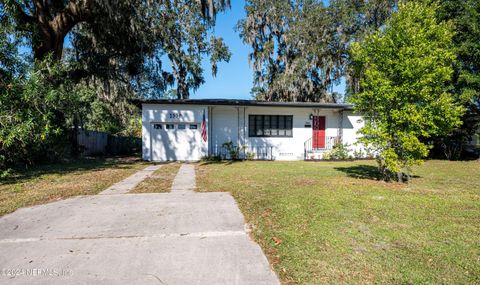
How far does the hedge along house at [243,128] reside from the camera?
14195 mm

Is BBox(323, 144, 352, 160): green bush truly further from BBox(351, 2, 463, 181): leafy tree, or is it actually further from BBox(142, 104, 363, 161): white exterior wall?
BBox(351, 2, 463, 181): leafy tree

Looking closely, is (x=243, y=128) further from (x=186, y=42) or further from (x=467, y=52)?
(x=467, y=52)

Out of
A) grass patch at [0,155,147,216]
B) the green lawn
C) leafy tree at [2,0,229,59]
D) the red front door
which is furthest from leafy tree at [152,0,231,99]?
the green lawn

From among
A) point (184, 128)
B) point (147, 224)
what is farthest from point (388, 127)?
point (184, 128)

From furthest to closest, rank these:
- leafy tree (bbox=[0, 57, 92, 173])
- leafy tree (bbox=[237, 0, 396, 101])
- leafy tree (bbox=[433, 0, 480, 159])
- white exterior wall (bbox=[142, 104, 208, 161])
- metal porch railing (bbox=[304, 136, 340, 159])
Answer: leafy tree (bbox=[237, 0, 396, 101])
metal porch railing (bbox=[304, 136, 340, 159])
white exterior wall (bbox=[142, 104, 208, 161])
leafy tree (bbox=[433, 0, 480, 159])
leafy tree (bbox=[0, 57, 92, 173])

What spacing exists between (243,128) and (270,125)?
1.63 metres

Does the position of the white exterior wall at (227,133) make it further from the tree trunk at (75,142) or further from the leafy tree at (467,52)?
the leafy tree at (467,52)

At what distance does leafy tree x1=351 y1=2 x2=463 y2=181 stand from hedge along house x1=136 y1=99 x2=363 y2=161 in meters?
6.32

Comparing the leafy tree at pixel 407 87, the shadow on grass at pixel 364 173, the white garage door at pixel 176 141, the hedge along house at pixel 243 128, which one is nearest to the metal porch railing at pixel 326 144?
the hedge along house at pixel 243 128

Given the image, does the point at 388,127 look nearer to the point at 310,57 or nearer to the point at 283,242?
the point at 283,242

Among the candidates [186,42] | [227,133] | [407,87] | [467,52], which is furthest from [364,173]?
[186,42]

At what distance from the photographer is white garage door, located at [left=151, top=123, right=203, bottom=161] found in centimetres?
1424

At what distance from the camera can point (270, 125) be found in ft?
51.2

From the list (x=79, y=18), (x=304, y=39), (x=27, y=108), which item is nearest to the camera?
(x=27, y=108)
